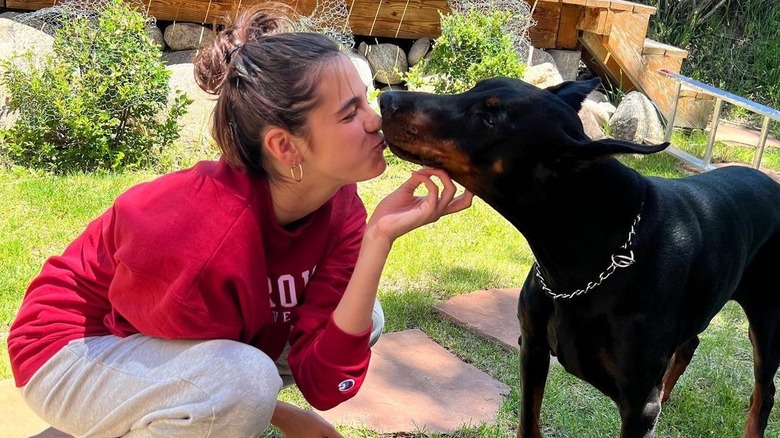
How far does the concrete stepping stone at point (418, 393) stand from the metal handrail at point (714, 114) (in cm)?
383

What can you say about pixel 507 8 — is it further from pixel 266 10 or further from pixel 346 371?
pixel 346 371

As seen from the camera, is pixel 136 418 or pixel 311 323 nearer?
pixel 136 418

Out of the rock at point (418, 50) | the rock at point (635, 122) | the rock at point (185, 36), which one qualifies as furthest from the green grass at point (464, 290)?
the rock at point (635, 122)

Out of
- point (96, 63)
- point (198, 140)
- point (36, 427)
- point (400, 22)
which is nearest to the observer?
point (36, 427)

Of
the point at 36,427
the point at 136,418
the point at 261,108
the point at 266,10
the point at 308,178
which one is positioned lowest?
the point at 36,427

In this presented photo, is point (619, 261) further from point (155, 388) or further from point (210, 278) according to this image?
point (155, 388)

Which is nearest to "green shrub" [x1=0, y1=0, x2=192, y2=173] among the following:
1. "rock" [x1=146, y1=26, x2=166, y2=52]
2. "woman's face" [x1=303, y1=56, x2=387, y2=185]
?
"rock" [x1=146, y1=26, x2=166, y2=52]

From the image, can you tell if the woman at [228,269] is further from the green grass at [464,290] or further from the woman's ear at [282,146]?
the green grass at [464,290]

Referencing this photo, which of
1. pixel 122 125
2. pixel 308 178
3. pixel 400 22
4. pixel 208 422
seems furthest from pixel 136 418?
pixel 400 22

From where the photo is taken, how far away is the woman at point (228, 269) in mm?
2166

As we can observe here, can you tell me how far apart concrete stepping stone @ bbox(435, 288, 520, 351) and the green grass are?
0.04 m

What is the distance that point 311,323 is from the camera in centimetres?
249

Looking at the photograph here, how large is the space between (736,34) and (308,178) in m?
9.24

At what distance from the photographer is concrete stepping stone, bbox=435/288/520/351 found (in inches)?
149
